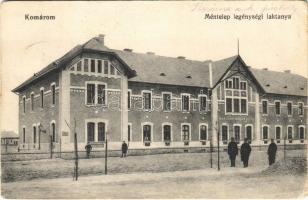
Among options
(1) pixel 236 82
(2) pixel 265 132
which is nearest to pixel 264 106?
(2) pixel 265 132

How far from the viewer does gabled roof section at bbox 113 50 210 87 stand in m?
27.0

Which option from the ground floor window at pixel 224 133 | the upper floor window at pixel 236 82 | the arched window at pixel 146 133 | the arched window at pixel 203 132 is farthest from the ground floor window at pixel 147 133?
Answer: the upper floor window at pixel 236 82

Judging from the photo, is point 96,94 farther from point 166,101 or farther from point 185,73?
point 185,73

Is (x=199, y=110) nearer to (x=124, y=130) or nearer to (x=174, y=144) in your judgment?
(x=174, y=144)

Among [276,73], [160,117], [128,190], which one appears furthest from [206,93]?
[128,190]

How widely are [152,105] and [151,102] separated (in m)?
0.20

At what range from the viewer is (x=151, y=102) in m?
27.2

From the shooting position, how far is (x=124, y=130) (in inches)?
953

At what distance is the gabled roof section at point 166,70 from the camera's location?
88.6 ft

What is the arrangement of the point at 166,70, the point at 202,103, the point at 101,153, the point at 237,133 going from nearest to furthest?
1. the point at 101,153
2. the point at 166,70
3. the point at 202,103
4. the point at 237,133

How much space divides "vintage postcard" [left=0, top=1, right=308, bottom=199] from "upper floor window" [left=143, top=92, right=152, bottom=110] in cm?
7

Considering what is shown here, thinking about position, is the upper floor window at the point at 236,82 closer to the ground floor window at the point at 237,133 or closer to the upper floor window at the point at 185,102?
the ground floor window at the point at 237,133

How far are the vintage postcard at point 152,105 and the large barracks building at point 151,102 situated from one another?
2.9 inches

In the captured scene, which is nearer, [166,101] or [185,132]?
[166,101]
